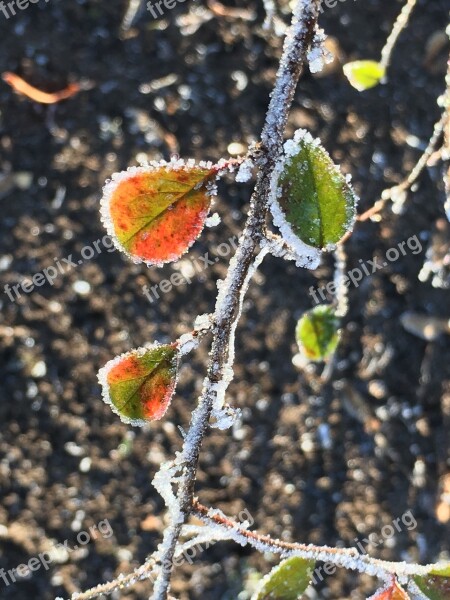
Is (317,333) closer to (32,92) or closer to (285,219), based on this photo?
(285,219)

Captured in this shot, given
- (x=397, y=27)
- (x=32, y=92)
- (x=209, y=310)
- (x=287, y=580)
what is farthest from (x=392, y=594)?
(x=32, y=92)

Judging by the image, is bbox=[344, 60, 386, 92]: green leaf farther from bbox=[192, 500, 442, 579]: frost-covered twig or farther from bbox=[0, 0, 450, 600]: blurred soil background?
bbox=[0, 0, 450, 600]: blurred soil background

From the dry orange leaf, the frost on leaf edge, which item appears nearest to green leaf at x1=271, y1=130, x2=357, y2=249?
the frost on leaf edge

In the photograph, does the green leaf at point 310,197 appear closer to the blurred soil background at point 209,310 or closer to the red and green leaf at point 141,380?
the red and green leaf at point 141,380

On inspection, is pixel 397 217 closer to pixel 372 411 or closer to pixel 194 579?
pixel 372 411

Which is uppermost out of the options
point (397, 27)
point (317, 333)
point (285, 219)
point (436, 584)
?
point (285, 219)

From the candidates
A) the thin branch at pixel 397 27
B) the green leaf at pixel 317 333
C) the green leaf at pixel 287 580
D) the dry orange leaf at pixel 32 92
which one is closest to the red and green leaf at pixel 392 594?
the green leaf at pixel 287 580

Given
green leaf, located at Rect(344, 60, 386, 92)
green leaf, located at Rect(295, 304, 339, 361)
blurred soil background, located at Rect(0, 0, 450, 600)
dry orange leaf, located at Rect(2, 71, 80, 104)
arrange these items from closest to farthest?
1. green leaf, located at Rect(344, 60, 386, 92)
2. green leaf, located at Rect(295, 304, 339, 361)
3. blurred soil background, located at Rect(0, 0, 450, 600)
4. dry orange leaf, located at Rect(2, 71, 80, 104)
